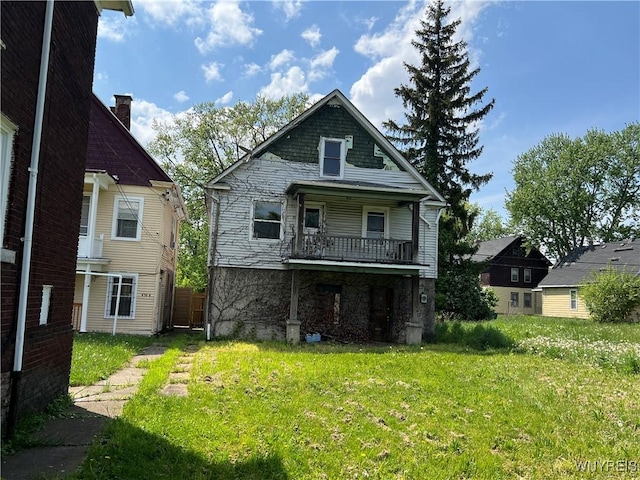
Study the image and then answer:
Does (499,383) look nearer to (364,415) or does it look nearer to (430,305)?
(364,415)

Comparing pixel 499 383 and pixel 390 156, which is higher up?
pixel 390 156

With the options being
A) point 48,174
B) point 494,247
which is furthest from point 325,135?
point 494,247

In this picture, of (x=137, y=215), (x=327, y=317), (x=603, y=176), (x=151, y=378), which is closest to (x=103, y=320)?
(x=137, y=215)

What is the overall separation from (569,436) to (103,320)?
50.0 feet

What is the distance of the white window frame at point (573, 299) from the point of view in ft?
122

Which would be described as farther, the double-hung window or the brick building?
the double-hung window

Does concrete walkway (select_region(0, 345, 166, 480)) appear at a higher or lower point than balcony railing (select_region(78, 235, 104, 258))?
lower

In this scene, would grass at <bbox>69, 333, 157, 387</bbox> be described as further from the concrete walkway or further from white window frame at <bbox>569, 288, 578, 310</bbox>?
white window frame at <bbox>569, 288, 578, 310</bbox>

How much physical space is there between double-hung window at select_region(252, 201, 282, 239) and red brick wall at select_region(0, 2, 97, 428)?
29.4 feet

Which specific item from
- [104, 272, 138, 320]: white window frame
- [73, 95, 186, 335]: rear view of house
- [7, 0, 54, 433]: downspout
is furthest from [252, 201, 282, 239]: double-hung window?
[7, 0, 54, 433]: downspout

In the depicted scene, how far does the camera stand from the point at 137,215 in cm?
1722

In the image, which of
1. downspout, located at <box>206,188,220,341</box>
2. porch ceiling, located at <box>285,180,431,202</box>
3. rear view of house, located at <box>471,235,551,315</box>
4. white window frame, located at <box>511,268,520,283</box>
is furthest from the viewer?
white window frame, located at <box>511,268,520,283</box>

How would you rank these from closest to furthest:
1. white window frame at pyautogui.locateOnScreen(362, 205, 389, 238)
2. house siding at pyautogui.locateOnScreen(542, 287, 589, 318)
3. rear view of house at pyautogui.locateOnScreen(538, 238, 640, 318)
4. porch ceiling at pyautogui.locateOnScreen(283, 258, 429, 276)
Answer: porch ceiling at pyautogui.locateOnScreen(283, 258, 429, 276) < white window frame at pyautogui.locateOnScreen(362, 205, 389, 238) < rear view of house at pyautogui.locateOnScreen(538, 238, 640, 318) < house siding at pyautogui.locateOnScreen(542, 287, 589, 318)

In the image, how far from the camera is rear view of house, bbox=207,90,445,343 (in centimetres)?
1560
